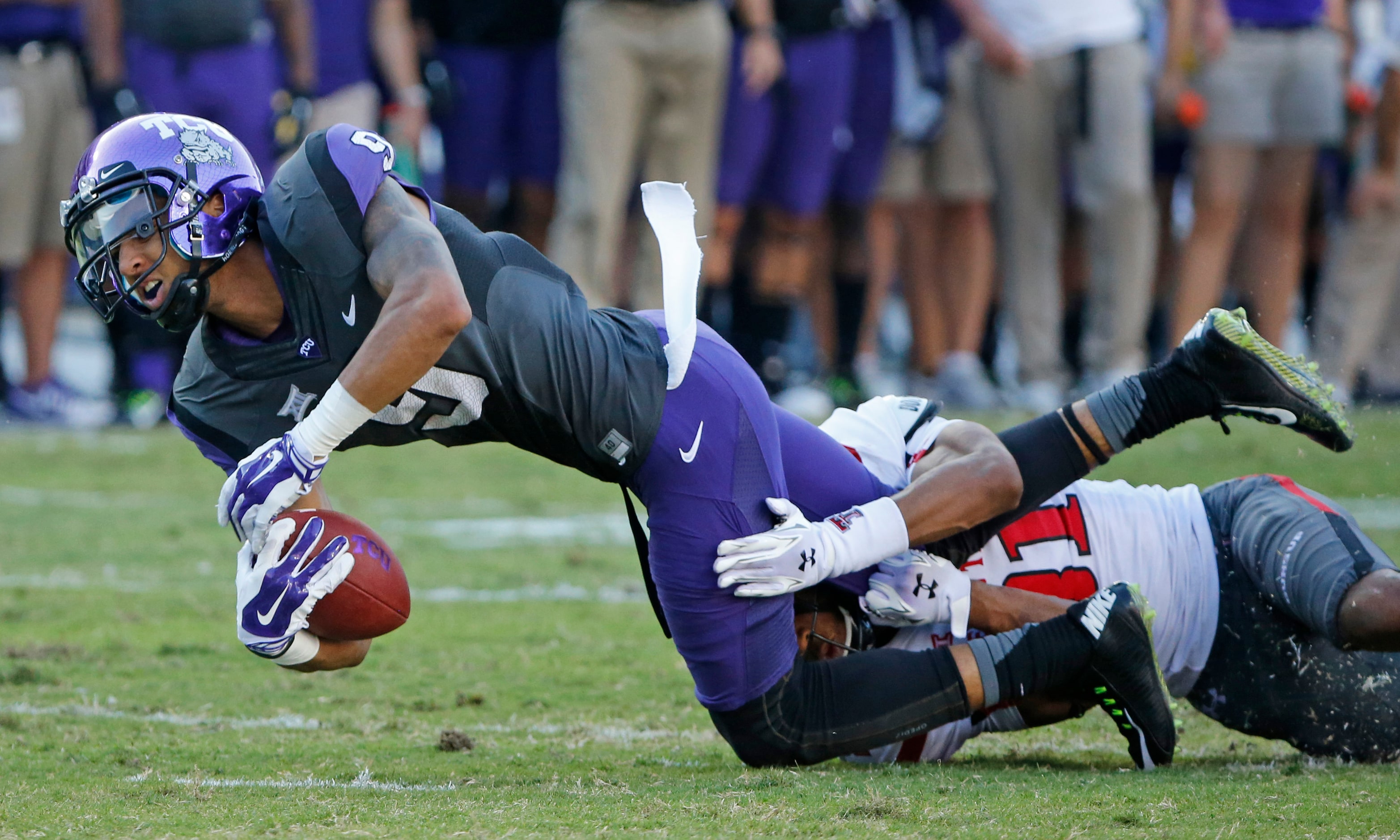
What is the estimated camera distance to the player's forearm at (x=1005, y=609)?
3.72 m

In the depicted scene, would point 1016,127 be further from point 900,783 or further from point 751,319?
point 900,783

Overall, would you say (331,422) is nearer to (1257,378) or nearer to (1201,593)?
(1201,593)

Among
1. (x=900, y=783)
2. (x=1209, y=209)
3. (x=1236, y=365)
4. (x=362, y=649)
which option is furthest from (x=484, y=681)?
(x=1209, y=209)

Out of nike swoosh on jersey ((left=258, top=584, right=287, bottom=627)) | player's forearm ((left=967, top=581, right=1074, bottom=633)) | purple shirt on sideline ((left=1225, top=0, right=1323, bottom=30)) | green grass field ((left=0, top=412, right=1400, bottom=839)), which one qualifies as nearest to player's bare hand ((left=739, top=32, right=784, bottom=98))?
purple shirt on sideline ((left=1225, top=0, right=1323, bottom=30))

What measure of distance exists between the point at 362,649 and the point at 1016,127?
17.3ft

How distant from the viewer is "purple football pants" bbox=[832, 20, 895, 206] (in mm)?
8180

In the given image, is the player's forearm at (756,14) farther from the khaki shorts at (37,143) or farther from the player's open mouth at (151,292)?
the player's open mouth at (151,292)

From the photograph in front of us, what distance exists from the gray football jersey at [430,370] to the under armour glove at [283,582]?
0.22 meters

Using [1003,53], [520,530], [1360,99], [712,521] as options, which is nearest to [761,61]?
[1003,53]

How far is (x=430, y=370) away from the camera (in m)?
3.20

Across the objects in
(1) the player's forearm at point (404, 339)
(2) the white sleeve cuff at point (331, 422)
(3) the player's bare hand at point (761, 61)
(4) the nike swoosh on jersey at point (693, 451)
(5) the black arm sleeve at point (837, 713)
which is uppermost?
(3) the player's bare hand at point (761, 61)

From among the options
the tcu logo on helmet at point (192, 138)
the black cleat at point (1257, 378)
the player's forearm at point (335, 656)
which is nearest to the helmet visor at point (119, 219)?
the tcu logo on helmet at point (192, 138)

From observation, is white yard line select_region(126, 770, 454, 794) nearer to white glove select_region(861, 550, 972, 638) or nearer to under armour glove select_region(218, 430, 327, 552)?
under armour glove select_region(218, 430, 327, 552)

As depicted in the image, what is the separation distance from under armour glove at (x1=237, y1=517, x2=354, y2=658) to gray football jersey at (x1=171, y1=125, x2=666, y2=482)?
217mm
